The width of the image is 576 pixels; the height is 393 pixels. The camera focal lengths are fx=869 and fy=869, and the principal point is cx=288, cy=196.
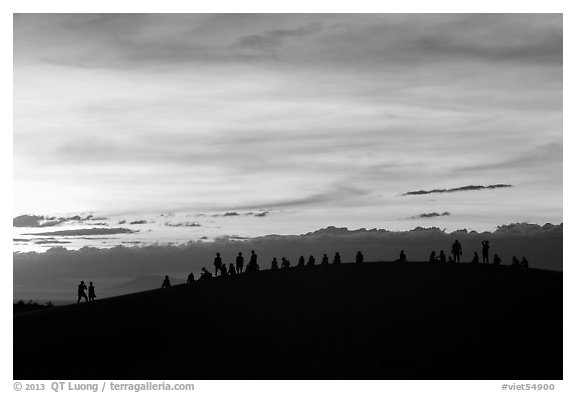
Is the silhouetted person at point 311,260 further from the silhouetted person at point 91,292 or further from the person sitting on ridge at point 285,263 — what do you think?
the silhouetted person at point 91,292

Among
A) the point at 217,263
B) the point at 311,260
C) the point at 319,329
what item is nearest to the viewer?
the point at 319,329

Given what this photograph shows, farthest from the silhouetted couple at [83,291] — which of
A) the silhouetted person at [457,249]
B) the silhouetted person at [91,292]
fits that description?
the silhouetted person at [457,249]

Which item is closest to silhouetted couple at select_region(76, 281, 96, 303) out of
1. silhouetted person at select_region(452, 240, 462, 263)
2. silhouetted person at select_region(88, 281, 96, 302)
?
silhouetted person at select_region(88, 281, 96, 302)

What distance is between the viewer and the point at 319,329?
3922 cm

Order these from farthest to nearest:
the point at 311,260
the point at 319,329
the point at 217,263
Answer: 1. the point at 311,260
2. the point at 217,263
3. the point at 319,329

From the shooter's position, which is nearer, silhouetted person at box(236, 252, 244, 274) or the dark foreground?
the dark foreground

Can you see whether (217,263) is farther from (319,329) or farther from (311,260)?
(319,329)

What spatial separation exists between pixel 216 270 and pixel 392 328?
13400 mm

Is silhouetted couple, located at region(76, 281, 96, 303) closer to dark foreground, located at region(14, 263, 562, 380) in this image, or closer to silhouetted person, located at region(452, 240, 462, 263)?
dark foreground, located at region(14, 263, 562, 380)

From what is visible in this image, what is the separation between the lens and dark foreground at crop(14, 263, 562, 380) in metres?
35.7

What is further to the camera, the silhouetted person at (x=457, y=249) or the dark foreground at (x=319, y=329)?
the silhouetted person at (x=457, y=249)

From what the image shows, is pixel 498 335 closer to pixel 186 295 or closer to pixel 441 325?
pixel 441 325

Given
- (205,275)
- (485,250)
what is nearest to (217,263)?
(205,275)

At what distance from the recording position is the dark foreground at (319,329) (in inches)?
1406
